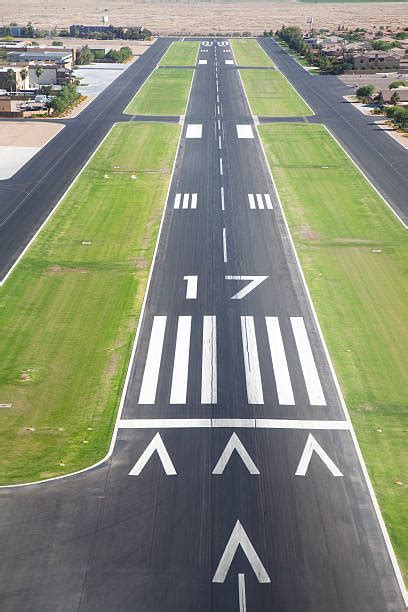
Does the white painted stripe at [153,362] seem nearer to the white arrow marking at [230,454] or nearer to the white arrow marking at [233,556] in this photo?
the white arrow marking at [230,454]

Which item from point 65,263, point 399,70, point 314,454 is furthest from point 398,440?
point 399,70

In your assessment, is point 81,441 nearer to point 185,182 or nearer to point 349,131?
point 185,182

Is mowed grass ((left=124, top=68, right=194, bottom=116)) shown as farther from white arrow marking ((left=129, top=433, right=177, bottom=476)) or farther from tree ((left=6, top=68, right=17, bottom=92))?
white arrow marking ((left=129, top=433, right=177, bottom=476))

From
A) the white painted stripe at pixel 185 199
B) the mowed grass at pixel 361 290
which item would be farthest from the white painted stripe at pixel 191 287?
the white painted stripe at pixel 185 199

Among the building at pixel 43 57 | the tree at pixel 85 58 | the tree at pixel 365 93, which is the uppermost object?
the tree at pixel 365 93

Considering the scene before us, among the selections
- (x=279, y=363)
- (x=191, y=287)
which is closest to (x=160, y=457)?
(x=279, y=363)

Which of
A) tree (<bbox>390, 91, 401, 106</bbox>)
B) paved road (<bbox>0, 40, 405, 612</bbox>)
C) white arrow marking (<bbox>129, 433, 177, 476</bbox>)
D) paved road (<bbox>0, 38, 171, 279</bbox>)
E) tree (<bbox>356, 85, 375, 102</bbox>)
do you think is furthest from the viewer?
tree (<bbox>356, 85, 375, 102</bbox>)

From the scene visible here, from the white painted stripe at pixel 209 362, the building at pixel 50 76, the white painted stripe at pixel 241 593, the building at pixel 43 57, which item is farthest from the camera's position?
the building at pixel 43 57

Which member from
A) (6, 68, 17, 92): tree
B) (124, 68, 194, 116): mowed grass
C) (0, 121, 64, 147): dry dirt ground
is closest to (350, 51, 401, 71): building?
(124, 68, 194, 116): mowed grass
